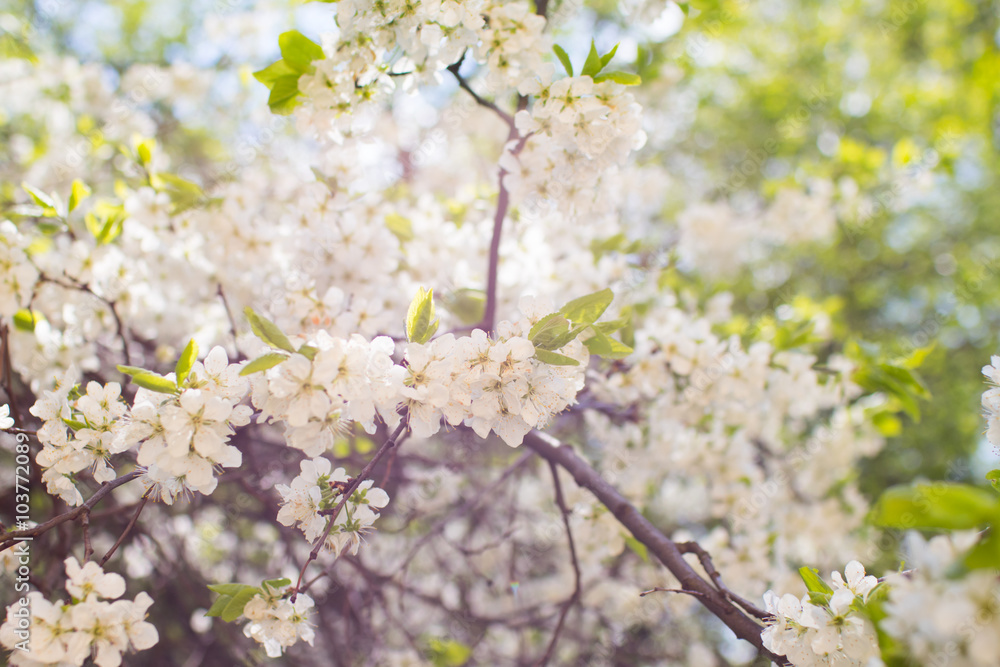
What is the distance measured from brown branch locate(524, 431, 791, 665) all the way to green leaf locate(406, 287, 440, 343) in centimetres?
61

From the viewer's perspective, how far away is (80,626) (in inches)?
40.8

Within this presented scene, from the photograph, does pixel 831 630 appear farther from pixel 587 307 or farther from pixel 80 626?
pixel 80 626

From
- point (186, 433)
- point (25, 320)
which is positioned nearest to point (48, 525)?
point (186, 433)

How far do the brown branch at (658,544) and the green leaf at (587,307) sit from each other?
21.5 inches

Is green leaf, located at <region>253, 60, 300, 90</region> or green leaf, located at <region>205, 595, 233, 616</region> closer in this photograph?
green leaf, located at <region>205, 595, 233, 616</region>

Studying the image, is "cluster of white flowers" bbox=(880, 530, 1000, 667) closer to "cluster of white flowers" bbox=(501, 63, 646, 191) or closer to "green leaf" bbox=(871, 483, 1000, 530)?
"green leaf" bbox=(871, 483, 1000, 530)

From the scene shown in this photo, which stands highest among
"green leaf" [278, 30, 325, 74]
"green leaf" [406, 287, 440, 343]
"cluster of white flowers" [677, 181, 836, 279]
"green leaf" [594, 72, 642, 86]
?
"cluster of white flowers" [677, 181, 836, 279]

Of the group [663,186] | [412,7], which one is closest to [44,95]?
[412,7]

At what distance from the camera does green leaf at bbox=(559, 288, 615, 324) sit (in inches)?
47.6

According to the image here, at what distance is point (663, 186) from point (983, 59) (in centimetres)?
474

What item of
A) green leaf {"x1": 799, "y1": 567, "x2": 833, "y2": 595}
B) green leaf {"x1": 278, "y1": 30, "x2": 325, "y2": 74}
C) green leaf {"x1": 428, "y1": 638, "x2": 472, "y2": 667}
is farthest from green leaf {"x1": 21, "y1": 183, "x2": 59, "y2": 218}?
green leaf {"x1": 799, "y1": 567, "x2": 833, "y2": 595}

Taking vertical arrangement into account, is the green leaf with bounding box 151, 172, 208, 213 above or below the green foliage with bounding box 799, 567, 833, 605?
above

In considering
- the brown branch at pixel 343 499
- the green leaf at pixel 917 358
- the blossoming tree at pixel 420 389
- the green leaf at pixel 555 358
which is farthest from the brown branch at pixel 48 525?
the green leaf at pixel 917 358

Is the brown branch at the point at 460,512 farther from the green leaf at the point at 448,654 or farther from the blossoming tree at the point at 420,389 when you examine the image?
the green leaf at the point at 448,654
